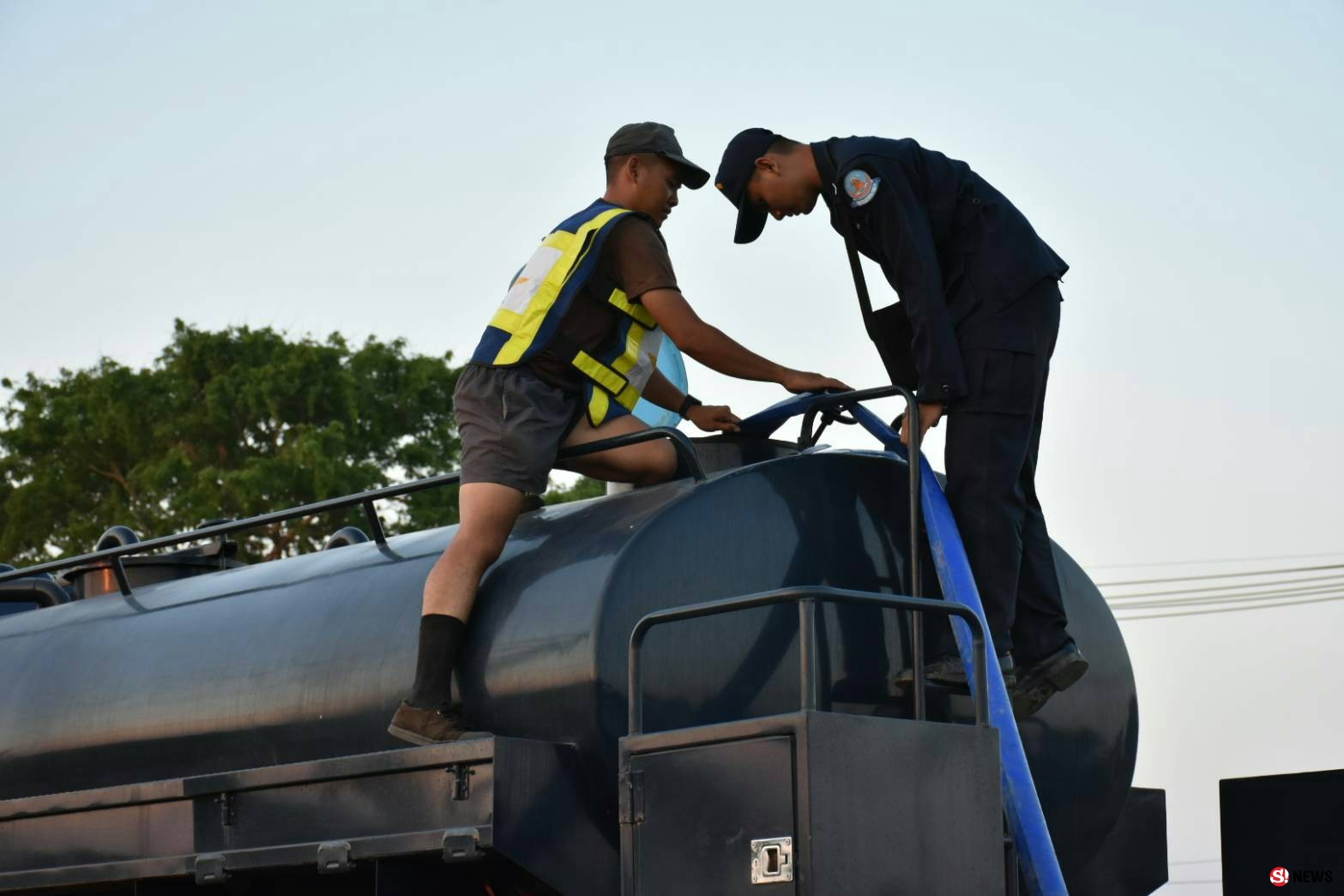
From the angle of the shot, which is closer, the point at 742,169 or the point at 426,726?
the point at 426,726

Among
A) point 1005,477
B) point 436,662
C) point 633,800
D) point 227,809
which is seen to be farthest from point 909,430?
point 227,809

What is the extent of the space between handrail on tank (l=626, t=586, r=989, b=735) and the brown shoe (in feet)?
2.21

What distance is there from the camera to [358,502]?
6.40m

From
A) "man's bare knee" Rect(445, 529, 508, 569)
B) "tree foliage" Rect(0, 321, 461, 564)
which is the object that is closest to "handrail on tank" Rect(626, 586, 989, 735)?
"man's bare knee" Rect(445, 529, 508, 569)

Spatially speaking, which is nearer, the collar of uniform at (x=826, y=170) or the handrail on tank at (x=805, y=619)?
the handrail on tank at (x=805, y=619)

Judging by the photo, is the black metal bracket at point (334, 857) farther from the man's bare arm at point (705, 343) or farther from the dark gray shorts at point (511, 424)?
the man's bare arm at point (705, 343)

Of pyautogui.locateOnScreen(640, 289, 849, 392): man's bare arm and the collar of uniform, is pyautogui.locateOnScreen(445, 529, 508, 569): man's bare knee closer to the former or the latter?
pyautogui.locateOnScreen(640, 289, 849, 392): man's bare arm

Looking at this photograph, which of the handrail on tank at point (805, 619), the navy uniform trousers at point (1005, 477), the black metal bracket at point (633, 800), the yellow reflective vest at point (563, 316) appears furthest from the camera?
the yellow reflective vest at point (563, 316)

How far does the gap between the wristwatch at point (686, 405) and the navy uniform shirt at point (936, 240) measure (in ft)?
2.60

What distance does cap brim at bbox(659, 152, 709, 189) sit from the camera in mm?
5949

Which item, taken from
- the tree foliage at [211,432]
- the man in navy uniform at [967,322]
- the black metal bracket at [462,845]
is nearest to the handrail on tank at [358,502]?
the man in navy uniform at [967,322]

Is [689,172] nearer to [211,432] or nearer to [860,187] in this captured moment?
[860,187]

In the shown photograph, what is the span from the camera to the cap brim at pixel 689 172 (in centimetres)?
595

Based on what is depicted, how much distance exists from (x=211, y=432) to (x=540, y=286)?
2642 centimetres
